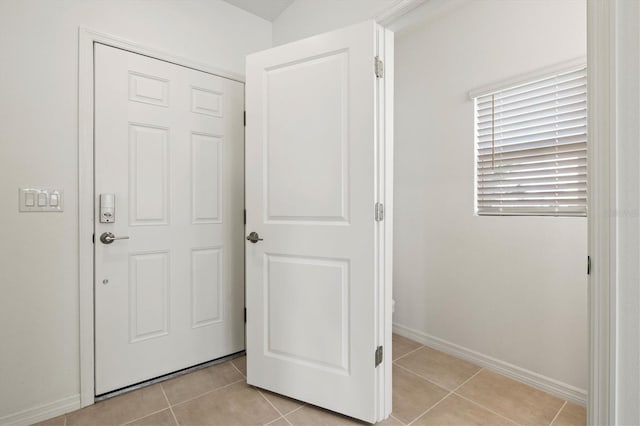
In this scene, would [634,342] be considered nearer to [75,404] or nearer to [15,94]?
[75,404]

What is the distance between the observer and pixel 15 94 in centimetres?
155

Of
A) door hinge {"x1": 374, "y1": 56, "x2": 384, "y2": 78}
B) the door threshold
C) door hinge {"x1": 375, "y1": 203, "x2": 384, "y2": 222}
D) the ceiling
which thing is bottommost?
the door threshold

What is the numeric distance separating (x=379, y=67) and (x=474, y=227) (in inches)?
51.2

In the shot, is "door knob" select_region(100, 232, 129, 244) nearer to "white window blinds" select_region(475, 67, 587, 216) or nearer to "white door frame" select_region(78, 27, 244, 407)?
"white door frame" select_region(78, 27, 244, 407)

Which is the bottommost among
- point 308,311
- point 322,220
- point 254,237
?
point 308,311

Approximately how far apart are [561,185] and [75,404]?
291 cm

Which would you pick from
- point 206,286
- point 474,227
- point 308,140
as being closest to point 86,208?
point 206,286

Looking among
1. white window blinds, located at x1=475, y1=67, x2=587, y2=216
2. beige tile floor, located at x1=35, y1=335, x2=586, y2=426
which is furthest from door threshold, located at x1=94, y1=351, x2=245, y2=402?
white window blinds, located at x1=475, y1=67, x2=587, y2=216

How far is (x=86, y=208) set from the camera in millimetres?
1733

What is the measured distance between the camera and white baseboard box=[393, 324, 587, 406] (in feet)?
5.86

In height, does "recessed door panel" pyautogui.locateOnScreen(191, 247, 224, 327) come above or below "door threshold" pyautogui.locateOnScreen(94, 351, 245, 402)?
above

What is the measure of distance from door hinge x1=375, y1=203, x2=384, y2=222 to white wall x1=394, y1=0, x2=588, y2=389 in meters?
0.99

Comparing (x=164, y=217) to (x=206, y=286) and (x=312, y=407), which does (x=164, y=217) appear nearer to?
(x=206, y=286)

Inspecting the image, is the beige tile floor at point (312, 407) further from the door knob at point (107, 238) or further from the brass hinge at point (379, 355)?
the door knob at point (107, 238)
